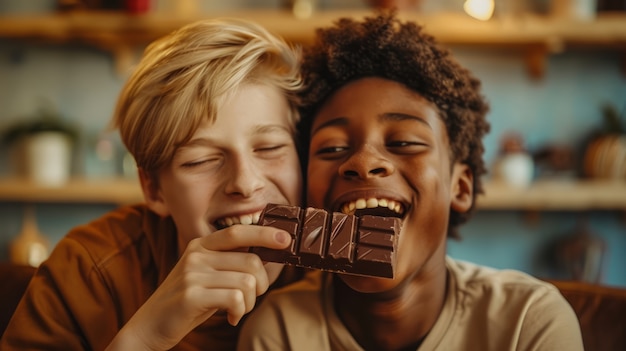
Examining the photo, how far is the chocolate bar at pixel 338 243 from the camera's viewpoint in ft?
3.82

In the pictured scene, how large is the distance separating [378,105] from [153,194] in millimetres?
661

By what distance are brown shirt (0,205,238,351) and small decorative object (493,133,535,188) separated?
93.2 inches

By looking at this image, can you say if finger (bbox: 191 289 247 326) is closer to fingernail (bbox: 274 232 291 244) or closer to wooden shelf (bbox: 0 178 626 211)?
fingernail (bbox: 274 232 291 244)

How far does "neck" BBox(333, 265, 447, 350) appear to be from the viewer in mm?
1386

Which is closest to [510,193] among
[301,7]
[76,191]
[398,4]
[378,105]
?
[398,4]

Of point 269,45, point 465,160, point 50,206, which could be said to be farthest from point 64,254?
point 50,206

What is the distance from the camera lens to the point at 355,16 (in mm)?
3254

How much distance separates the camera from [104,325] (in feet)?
4.98

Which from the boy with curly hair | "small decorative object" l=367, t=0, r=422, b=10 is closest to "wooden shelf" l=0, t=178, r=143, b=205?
"small decorative object" l=367, t=0, r=422, b=10

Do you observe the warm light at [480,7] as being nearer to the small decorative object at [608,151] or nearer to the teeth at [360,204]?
the small decorative object at [608,151]

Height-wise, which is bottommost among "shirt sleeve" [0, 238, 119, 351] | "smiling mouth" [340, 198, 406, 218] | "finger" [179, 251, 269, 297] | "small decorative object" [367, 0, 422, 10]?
"shirt sleeve" [0, 238, 119, 351]

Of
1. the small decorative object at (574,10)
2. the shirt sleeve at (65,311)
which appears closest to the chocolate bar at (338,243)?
the shirt sleeve at (65,311)

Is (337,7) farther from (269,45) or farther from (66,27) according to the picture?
(269,45)

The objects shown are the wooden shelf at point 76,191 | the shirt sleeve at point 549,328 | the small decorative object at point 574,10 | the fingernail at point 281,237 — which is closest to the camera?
the fingernail at point 281,237
